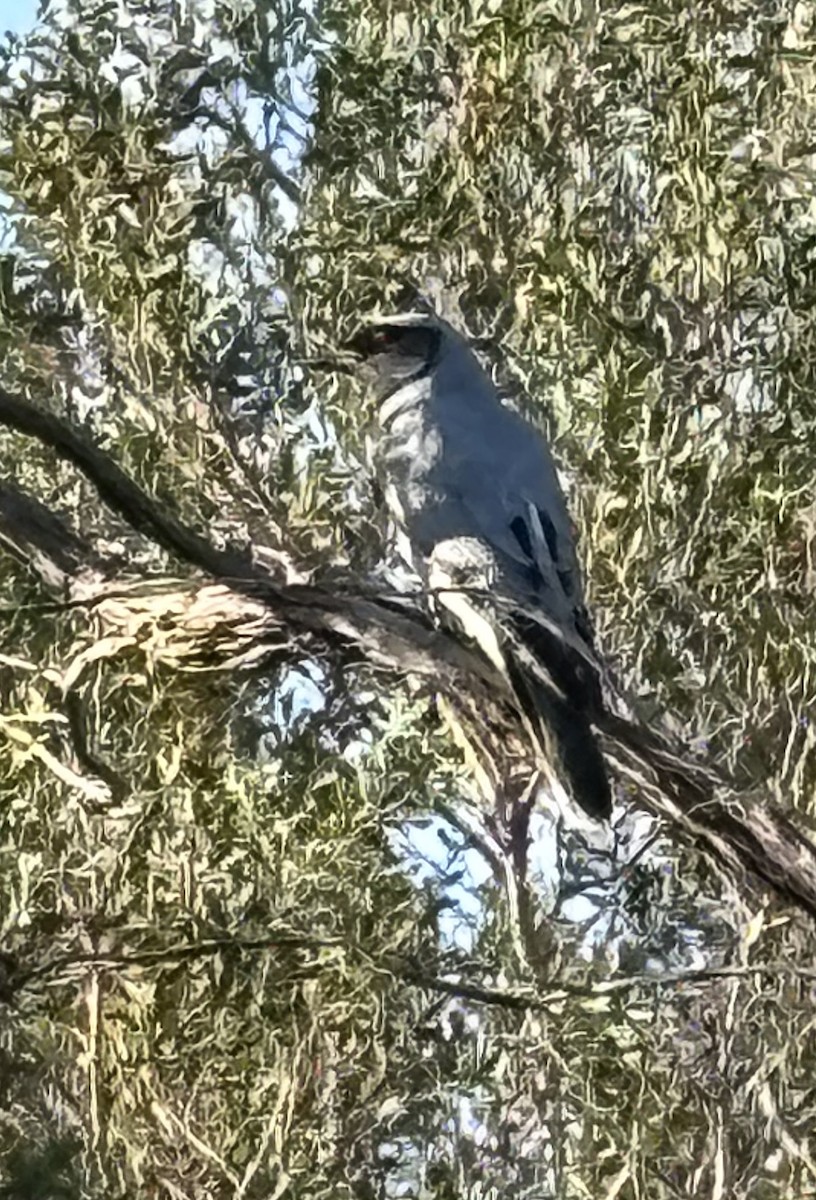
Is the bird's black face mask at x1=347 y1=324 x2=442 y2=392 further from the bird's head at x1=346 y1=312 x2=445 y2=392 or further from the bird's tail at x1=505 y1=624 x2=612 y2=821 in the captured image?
the bird's tail at x1=505 y1=624 x2=612 y2=821

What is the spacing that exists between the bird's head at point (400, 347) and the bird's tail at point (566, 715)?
823 millimetres

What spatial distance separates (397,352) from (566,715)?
38.5 inches

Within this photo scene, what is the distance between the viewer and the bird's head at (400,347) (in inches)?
85.3

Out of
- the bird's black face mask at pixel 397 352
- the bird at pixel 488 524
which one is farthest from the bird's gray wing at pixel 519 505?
the bird's black face mask at pixel 397 352

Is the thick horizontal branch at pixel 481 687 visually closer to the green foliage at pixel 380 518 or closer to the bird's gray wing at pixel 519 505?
the bird's gray wing at pixel 519 505

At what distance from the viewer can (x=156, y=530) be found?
3.88 ft

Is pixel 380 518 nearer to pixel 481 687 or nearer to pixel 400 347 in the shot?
pixel 400 347

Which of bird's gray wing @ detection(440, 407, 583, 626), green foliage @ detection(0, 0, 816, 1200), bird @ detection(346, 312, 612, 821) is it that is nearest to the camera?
bird @ detection(346, 312, 612, 821)

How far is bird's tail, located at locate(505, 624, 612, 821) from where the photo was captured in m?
1.35

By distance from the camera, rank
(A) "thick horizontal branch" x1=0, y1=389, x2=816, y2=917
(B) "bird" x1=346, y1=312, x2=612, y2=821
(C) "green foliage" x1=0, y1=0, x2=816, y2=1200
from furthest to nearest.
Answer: (C) "green foliage" x1=0, y1=0, x2=816, y2=1200
(B) "bird" x1=346, y1=312, x2=612, y2=821
(A) "thick horizontal branch" x1=0, y1=389, x2=816, y2=917

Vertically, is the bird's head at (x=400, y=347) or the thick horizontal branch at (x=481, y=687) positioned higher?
the bird's head at (x=400, y=347)

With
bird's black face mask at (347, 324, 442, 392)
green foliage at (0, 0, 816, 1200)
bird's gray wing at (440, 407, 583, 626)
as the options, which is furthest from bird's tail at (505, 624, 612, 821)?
bird's black face mask at (347, 324, 442, 392)

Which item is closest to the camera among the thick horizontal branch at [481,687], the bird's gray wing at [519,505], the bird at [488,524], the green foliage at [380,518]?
the thick horizontal branch at [481,687]

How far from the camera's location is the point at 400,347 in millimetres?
2193
